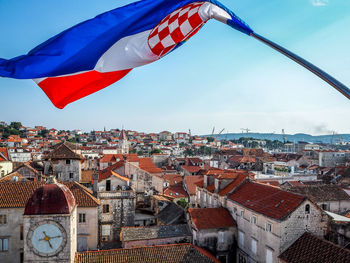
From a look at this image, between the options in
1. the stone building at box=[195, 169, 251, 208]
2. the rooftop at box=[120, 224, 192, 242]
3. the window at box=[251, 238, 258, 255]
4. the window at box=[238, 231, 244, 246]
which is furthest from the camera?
the stone building at box=[195, 169, 251, 208]

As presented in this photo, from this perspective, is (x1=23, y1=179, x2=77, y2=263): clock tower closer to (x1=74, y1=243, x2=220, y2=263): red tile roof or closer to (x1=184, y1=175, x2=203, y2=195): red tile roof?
(x1=74, y1=243, x2=220, y2=263): red tile roof

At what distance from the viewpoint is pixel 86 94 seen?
10.4 m

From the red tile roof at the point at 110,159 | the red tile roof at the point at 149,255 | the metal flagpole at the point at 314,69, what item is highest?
the metal flagpole at the point at 314,69

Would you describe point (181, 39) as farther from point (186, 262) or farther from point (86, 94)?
point (186, 262)

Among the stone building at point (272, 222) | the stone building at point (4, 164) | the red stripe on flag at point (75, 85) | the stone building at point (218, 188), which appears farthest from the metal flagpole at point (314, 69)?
the stone building at point (4, 164)

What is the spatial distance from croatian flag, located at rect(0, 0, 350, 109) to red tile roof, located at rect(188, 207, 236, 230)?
23796 mm

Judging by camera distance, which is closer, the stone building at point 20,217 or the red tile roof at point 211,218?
the stone building at point 20,217

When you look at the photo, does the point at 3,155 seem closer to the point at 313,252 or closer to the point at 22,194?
the point at 22,194

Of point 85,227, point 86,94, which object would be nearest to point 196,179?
point 85,227

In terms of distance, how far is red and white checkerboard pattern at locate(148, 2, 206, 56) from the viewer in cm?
927

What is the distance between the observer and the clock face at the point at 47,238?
20.4 metres

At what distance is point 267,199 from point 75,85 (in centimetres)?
2458

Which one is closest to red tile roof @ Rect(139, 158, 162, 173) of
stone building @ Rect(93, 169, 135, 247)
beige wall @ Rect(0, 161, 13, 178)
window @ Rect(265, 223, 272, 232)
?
beige wall @ Rect(0, 161, 13, 178)

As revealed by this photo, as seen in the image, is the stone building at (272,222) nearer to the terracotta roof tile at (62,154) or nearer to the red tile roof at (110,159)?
the terracotta roof tile at (62,154)
